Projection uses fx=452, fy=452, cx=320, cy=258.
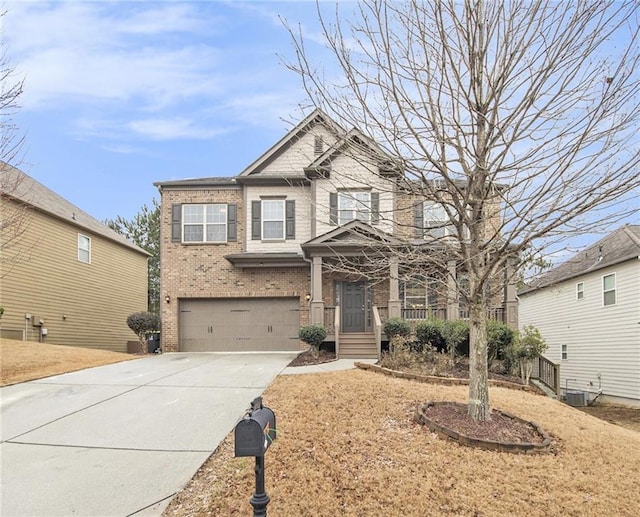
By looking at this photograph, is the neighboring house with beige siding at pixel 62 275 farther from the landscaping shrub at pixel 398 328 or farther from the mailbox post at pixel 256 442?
the mailbox post at pixel 256 442

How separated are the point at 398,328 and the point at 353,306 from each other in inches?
114

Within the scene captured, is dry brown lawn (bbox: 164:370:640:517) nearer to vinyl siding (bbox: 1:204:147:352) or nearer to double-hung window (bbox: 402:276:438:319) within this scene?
double-hung window (bbox: 402:276:438:319)

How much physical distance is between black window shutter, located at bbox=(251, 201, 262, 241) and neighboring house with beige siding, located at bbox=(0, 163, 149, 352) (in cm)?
685

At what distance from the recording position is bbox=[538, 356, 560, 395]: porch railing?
39.3 feet

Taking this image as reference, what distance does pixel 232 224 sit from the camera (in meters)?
16.2

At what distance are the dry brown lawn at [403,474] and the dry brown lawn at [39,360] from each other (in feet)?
21.0

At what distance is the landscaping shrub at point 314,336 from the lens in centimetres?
1283

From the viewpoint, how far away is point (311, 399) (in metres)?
7.25

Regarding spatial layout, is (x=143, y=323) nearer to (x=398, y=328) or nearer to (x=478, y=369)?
(x=398, y=328)

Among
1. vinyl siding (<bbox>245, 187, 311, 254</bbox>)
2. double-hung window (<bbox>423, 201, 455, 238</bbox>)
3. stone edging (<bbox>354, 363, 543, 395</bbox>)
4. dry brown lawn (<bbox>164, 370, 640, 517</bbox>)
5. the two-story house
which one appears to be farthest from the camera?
vinyl siding (<bbox>245, 187, 311, 254</bbox>)

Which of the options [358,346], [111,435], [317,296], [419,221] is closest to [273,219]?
[317,296]

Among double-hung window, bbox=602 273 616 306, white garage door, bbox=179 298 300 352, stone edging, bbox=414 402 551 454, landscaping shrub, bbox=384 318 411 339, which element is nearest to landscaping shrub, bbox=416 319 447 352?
landscaping shrub, bbox=384 318 411 339

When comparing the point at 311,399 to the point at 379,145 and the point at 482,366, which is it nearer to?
the point at 482,366

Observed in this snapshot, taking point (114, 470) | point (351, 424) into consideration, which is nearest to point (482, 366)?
point (351, 424)
